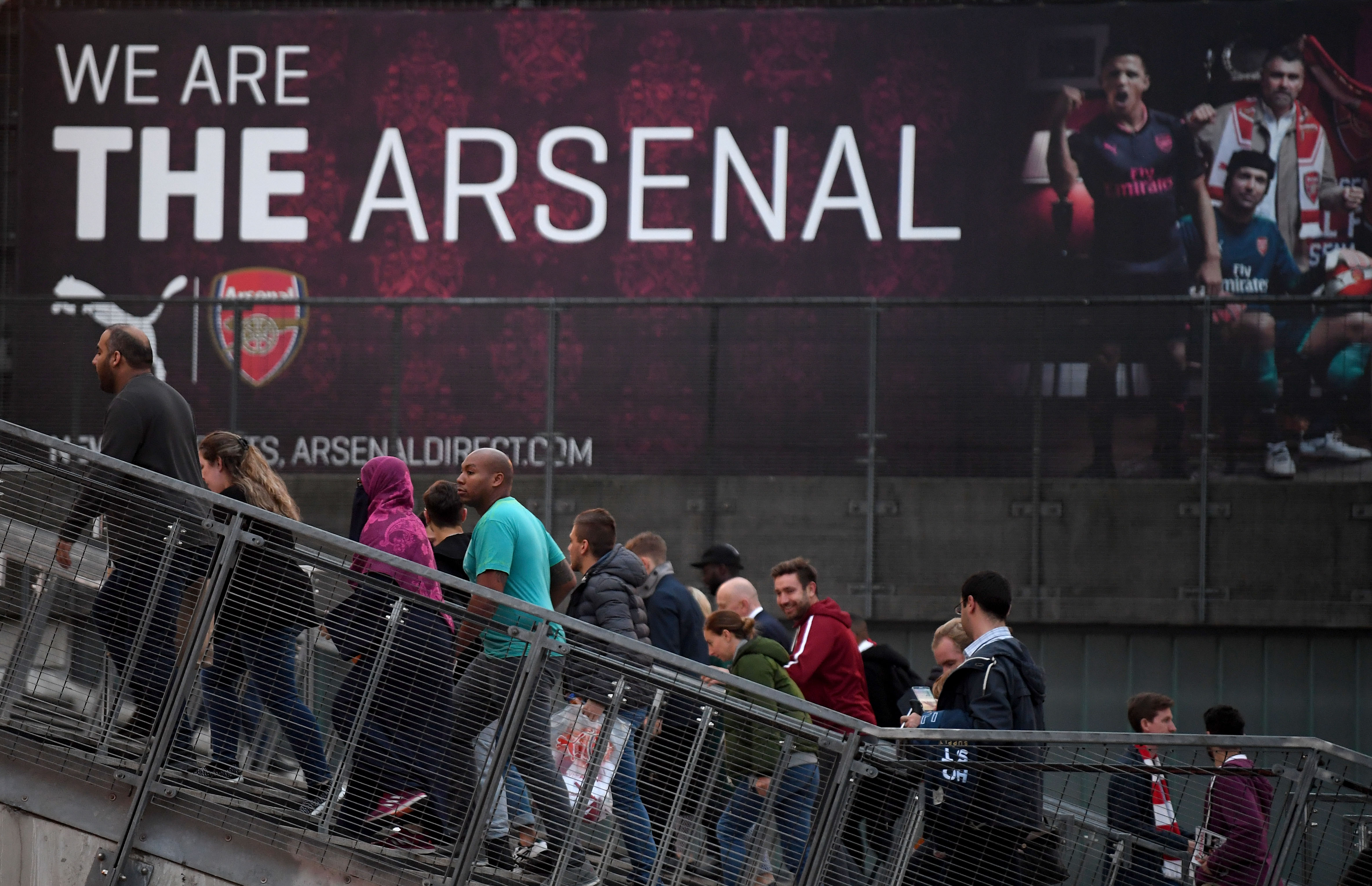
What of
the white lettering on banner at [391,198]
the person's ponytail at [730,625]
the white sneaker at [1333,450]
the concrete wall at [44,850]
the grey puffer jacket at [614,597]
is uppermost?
the white lettering on banner at [391,198]

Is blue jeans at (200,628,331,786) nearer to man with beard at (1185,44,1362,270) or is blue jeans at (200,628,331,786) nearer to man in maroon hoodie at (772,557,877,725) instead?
man in maroon hoodie at (772,557,877,725)

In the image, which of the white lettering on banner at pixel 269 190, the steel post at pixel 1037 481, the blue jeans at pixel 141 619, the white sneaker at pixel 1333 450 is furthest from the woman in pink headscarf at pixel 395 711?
the white lettering on banner at pixel 269 190

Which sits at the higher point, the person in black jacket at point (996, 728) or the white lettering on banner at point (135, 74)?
the white lettering on banner at point (135, 74)

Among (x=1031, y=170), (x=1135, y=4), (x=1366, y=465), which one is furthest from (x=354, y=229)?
(x=1366, y=465)

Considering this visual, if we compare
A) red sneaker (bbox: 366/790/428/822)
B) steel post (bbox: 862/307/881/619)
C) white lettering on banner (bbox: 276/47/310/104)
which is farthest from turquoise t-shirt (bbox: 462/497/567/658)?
white lettering on banner (bbox: 276/47/310/104)

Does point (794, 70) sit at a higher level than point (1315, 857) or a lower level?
higher

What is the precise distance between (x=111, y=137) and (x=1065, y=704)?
9.76 metres

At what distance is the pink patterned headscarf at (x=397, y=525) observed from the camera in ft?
18.6

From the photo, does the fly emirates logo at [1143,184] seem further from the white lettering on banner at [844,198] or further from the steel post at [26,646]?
the steel post at [26,646]

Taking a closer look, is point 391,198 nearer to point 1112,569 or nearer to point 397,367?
point 397,367

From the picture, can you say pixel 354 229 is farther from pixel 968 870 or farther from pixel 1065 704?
pixel 968 870

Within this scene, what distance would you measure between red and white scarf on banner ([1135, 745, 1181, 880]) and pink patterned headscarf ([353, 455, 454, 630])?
2688 mm

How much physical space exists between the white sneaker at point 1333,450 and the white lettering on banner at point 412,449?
220 inches

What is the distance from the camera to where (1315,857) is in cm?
568
